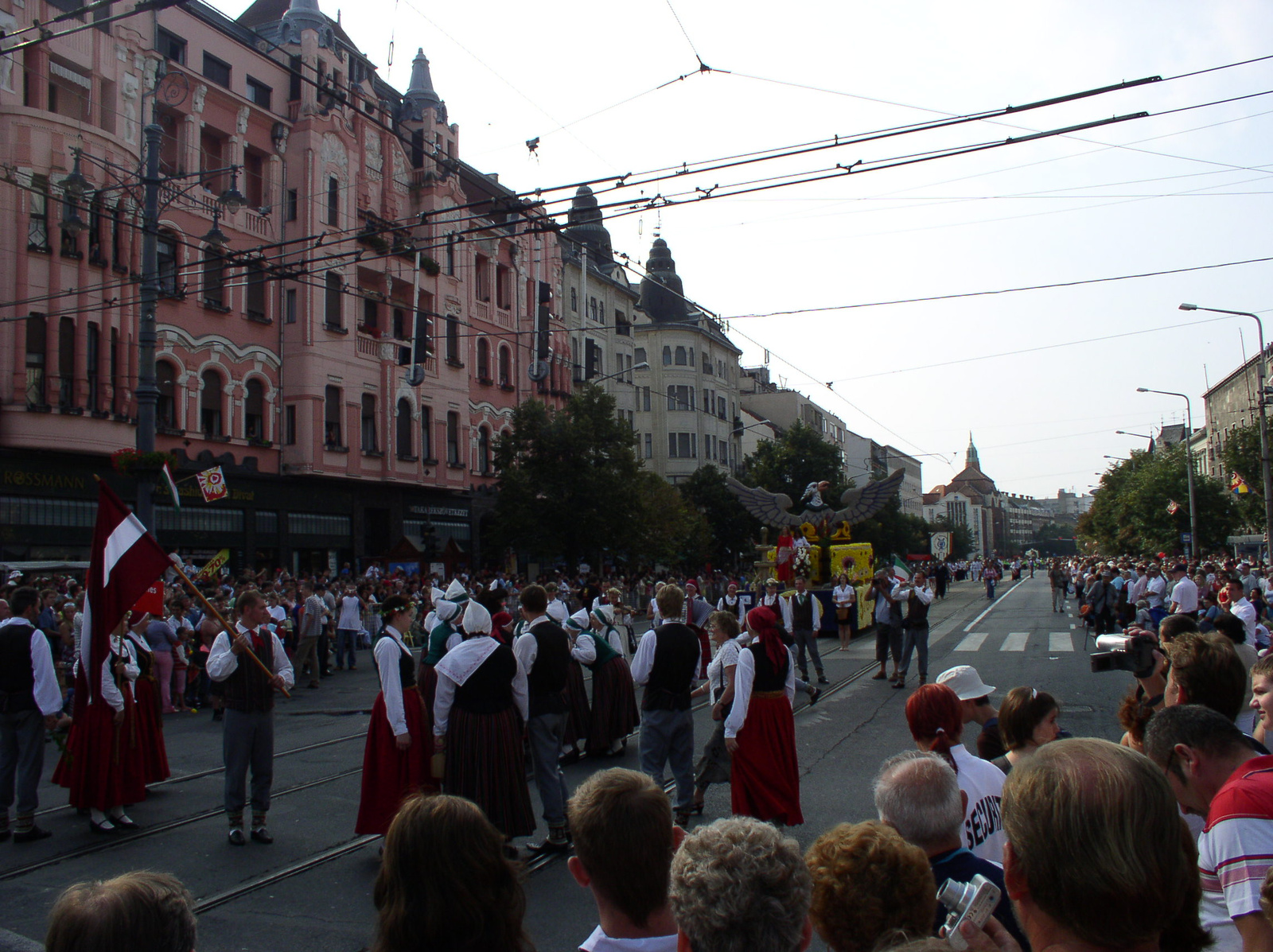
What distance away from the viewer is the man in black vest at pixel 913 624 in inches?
576

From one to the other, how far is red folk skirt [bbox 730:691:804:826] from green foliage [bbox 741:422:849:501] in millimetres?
47024

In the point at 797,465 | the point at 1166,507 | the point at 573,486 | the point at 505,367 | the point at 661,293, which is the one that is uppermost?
the point at 661,293

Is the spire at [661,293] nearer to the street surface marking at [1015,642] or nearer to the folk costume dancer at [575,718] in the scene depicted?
the street surface marking at [1015,642]

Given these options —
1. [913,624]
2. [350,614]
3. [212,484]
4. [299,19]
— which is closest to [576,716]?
[913,624]

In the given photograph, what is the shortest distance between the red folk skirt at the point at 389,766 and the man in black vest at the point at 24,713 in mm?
A: 2419

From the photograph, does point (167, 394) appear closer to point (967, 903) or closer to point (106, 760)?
point (106, 760)

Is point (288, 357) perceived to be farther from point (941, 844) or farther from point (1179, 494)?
point (1179, 494)

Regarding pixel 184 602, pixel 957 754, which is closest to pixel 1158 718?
pixel 957 754

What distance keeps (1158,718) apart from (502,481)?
32.2 metres

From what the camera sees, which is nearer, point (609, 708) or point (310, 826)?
point (310, 826)

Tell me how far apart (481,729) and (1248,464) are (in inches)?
1479

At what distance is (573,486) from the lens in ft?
111

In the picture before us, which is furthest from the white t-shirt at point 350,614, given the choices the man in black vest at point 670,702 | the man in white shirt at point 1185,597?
the man in white shirt at point 1185,597

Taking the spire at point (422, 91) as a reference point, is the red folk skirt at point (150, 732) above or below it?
below
